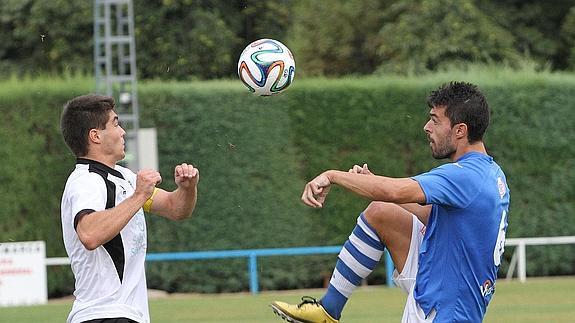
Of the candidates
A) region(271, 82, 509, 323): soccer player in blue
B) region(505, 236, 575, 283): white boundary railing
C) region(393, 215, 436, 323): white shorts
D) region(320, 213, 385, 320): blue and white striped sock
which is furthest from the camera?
region(505, 236, 575, 283): white boundary railing

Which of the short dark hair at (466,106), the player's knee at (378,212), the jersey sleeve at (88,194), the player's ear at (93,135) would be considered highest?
the short dark hair at (466,106)

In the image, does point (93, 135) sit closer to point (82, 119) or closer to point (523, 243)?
point (82, 119)

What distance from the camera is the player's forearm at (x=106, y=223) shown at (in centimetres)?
567

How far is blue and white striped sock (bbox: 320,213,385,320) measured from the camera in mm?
7219

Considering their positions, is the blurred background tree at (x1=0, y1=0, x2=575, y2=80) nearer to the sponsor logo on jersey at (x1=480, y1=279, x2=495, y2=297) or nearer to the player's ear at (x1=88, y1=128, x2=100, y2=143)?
the sponsor logo on jersey at (x1=480, y1=279, x2=495, y2=297)

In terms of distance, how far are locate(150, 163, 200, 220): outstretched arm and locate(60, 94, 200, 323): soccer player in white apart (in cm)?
34

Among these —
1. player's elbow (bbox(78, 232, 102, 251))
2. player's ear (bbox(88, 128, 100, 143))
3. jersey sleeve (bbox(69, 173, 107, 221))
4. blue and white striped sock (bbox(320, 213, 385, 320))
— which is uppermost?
player's ear (bbox(88, 128, 100, 143))

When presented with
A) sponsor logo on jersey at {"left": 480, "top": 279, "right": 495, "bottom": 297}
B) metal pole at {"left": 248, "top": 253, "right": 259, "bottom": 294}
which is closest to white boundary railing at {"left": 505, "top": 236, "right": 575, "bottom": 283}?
metal pole at {"left": 248, "top": 253, "right": 259, "bottom": 294}

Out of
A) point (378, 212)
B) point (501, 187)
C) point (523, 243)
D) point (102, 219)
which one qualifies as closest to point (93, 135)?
point (102, 219)

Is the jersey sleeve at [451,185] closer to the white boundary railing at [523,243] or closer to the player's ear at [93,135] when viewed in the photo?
the player's ear at [93,135]

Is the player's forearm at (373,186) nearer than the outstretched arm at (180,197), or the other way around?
the player's forearm at (373,186)

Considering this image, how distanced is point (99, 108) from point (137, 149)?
34.2ft

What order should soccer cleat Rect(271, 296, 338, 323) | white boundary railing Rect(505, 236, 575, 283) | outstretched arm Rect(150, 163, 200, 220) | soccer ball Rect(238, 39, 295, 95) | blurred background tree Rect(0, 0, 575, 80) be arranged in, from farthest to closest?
1. blurred background tree Rect(0, 0, 575, 80)
2. white boundary railing Rect(505, 236, 575, 283)
3. soccer ball Rect(238, 39, 295, 95)
4. soccer cleat Rect(271, 296, 338, 323)
5. outstretched arm Rect(150, 163, 200, 220)

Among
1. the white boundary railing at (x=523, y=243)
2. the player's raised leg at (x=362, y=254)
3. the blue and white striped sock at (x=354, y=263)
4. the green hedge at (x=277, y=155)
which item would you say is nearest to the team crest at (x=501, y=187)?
the player's raised leg at (x=362, y=254)
